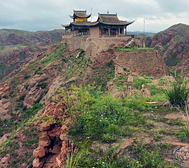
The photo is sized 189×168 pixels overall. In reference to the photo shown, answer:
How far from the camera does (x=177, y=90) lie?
6.53 metres

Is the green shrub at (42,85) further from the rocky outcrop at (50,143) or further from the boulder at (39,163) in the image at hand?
the boulder at (39,163)

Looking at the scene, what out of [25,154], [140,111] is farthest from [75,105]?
[25,154]

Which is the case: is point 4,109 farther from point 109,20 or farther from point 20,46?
point 20,46

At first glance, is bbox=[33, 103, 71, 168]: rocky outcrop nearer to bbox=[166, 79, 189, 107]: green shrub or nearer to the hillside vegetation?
the hillside vegetation

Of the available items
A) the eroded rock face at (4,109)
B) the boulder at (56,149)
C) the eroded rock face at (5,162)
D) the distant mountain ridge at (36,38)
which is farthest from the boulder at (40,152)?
the distant mountain ridge at (36,38)

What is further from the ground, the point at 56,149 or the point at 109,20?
the point at 109,20

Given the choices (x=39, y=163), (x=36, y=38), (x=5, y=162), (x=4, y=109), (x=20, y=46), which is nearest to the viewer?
(x=39, y=163)

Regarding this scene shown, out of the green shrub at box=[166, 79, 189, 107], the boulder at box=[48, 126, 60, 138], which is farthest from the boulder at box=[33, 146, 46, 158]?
the green shrub at box=[166, 79, 189, 107]

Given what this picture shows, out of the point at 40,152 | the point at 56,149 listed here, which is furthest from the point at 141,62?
the point at 40,152

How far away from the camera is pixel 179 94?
646cm

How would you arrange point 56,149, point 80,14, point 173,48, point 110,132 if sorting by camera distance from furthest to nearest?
point 173,48
point 80,14
point 56,149
point 110,132

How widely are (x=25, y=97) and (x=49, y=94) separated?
4.26 metres

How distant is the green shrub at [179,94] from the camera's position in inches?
253

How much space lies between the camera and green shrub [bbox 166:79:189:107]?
6422mm
